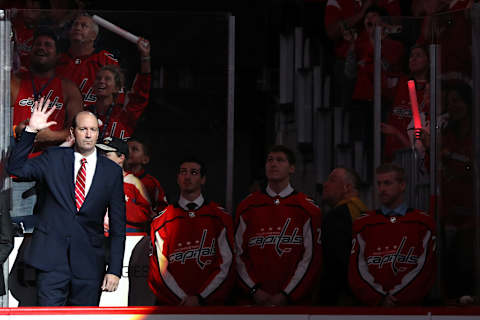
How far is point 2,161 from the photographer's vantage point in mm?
4980

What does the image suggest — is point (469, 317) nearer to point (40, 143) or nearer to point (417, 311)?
point (417, 311)

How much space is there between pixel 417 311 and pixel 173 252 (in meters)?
1.42

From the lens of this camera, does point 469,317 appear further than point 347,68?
No

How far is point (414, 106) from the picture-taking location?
5.27m

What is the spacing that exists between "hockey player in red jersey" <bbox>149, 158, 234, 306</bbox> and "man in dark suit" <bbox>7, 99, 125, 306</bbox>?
9.1 inches

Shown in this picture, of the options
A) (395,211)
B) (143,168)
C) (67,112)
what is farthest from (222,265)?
(67,112)

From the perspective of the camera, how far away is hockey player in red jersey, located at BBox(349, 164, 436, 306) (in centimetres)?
474

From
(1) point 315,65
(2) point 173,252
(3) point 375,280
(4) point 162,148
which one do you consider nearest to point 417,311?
(3) point 375,280

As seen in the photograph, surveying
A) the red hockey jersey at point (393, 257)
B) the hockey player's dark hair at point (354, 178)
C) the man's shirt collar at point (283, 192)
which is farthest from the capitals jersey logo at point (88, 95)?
the red hockey jersey at point (393, 257)

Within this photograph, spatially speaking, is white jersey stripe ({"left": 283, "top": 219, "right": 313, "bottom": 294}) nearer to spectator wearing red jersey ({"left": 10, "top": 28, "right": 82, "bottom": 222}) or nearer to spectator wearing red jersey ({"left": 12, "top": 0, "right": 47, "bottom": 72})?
spectator wearing red jersey ({"left": 10, "top": 28, "right": 82, "bottom": 222})

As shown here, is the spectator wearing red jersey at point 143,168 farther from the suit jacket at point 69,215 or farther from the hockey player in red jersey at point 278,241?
the hockey player in red jersey at point 278,241

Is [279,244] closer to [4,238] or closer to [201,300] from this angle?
[201,300]

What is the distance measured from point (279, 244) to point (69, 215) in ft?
3.79

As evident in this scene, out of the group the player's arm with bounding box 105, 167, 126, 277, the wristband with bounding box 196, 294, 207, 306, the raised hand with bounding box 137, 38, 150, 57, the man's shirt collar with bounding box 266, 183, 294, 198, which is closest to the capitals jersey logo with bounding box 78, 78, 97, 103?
the raised hand with bounding box 137, 38, 150, 57
